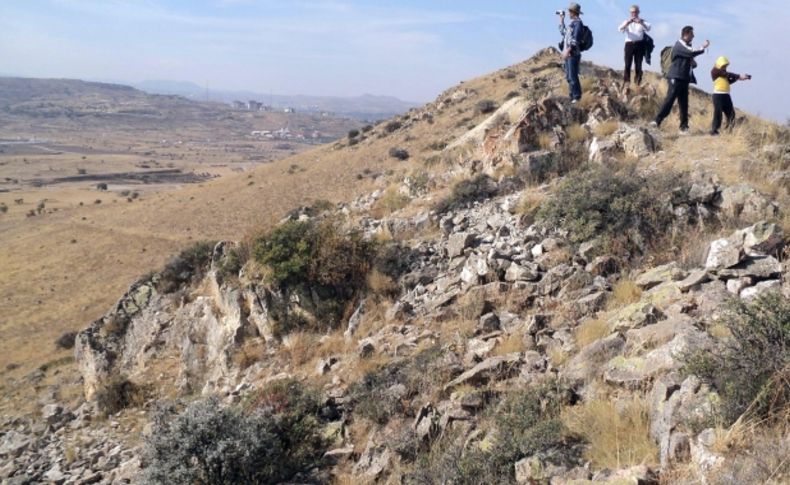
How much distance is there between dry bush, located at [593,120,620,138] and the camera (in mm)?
10273

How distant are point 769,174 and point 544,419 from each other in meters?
5.75

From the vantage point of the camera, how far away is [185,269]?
12.9 meters

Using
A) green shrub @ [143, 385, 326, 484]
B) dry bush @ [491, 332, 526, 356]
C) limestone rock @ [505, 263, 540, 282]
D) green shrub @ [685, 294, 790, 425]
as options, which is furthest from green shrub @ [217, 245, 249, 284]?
green shrub @ [685, 294, 790, 425]

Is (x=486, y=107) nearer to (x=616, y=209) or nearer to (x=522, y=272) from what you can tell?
(x=616, y=209)

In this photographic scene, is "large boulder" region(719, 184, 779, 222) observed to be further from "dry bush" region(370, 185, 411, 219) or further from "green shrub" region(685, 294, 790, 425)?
"dry bush" region(370, 185, 411, 219)

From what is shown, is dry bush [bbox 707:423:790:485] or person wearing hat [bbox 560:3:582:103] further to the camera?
person wearing hat [bbox 560:3:582:103]

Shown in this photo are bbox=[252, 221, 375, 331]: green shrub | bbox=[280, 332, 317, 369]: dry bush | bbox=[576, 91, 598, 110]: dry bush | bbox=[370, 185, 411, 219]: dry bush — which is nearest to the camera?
bbox=[280, 332, 317, 369]: dry bush

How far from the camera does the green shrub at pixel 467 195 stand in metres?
10.2

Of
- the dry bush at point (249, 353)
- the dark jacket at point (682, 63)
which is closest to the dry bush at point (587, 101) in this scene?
the dark jacket at point (682, 63)

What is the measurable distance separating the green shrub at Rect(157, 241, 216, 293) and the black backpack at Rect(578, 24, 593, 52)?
9.32 metres

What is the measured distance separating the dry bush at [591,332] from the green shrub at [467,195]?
4.81 m

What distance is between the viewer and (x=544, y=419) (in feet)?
14.7

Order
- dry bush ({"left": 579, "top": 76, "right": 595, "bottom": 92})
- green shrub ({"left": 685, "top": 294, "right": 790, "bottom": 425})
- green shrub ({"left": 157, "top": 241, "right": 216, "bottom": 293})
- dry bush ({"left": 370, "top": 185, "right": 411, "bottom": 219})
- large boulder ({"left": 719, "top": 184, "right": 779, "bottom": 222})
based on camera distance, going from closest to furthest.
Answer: green shrub ({"left": 685, "top": 294, "right": 790, "bottom": 425})
large boulder ({"left": 719, "top": 184, "right": 779, "bottom": 222})
dry bush ({"left": 370, "top": 185, "right": 411, "bottom": 219})
dry bush ({"left": 579, "top": 76, "right": 595, "bottom": 92})
green shrub ({"left": 157, "top": 241, "right": 216, "bottom": 293})

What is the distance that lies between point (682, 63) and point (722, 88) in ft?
2.53
